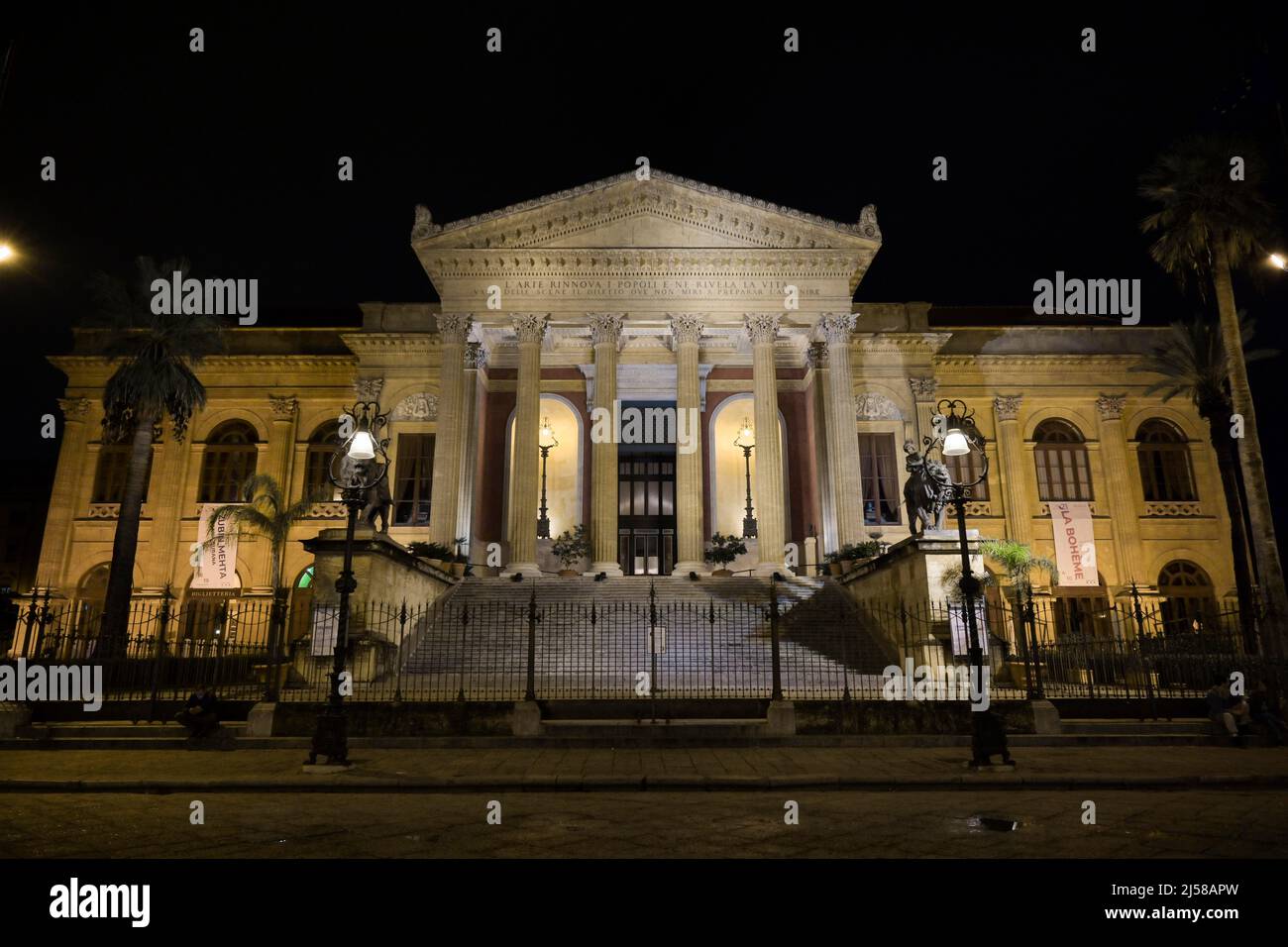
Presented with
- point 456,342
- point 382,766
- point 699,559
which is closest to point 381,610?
point 382,766

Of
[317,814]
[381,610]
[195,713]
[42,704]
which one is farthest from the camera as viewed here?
[381,610]

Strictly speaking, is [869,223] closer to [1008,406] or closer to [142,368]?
[1008,406]

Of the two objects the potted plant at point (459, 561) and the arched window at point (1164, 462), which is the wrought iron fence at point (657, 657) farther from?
the arched window at point (1164, 462)

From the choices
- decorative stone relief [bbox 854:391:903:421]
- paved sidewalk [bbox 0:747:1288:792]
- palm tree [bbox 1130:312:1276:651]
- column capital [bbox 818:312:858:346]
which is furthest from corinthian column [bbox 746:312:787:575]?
palm tree [bbox 1130:312:1276:651]

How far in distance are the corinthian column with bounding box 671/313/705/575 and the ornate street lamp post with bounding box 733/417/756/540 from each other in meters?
2.99

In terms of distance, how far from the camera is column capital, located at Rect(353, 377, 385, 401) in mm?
28766

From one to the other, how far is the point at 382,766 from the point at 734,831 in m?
5.07

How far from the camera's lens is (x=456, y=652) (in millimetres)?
16547

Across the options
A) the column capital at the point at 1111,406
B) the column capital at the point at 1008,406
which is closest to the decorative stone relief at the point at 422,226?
the column capital at the point at 1008,406

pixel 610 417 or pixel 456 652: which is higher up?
pixel 610 417

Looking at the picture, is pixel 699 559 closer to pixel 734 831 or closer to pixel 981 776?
pixel 981 776

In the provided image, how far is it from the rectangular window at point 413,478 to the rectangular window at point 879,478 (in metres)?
15.5

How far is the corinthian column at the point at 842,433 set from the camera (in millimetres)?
23859

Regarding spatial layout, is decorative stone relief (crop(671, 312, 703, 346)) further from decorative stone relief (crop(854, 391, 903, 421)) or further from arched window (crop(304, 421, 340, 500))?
arched window (crop(304, 421, 340, 500))
